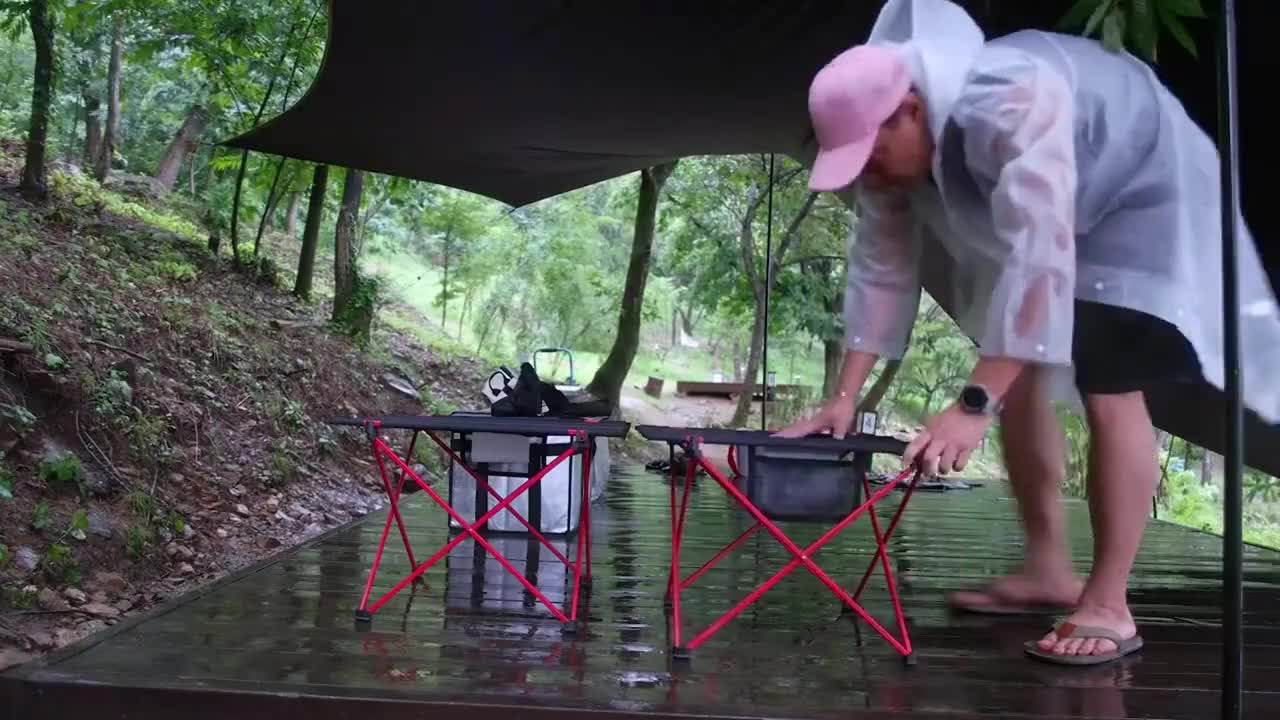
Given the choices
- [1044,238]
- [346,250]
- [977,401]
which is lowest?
[977,401]

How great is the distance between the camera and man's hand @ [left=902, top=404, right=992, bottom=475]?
140cm

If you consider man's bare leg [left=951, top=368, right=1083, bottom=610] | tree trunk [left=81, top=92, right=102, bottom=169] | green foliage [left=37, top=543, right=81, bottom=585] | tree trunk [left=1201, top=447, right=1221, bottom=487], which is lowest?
green foliage [left=37, top=543, right=81, bottom=585]

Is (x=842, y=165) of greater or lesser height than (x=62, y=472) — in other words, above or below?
above

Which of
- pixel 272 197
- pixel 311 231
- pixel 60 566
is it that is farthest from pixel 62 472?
pixel 272 197

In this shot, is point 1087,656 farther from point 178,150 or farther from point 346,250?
point 178,150

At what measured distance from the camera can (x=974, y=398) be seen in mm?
1413

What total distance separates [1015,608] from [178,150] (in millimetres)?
9132

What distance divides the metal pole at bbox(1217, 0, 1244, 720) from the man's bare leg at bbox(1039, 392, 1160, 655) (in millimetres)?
448

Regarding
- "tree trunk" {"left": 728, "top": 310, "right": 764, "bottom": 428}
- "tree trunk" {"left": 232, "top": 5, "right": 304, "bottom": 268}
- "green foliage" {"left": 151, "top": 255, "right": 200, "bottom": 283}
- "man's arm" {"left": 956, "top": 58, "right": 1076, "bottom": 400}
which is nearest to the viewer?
"man's arm" {"left": 956, "top": 58, "right": 1076, "bottom": 400}

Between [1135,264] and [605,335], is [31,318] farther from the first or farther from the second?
[605,335]

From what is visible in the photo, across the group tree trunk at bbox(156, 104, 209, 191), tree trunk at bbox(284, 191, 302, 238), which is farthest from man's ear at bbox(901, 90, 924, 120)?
tree trunk at bbox(284, 191, 302, 238)

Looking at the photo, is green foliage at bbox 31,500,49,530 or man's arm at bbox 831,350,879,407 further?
green foliage at bbox 31,500,49,530

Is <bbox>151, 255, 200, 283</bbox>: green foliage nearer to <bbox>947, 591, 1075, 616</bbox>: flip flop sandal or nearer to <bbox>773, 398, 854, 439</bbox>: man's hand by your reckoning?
<bbox>773, 398, 854, 439</bbox>: man's hand

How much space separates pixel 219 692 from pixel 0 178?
224 inches
